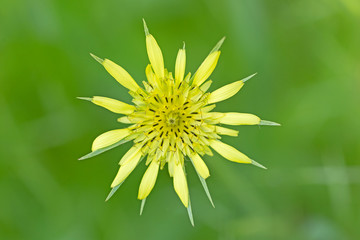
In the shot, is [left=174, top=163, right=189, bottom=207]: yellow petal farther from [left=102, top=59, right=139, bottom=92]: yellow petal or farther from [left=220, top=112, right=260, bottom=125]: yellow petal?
[left=102, top=59, right=139, bottom=92]: yellow petal

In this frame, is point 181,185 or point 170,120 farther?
point 170,120

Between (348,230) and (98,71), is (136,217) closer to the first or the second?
(98,71)

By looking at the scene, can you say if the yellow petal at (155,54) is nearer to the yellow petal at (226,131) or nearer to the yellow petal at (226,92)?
the yellow petal at (226,92)

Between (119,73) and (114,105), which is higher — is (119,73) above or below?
above

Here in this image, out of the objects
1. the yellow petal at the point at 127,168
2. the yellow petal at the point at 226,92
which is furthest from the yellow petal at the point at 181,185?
the yellow petal at the point at 226,92

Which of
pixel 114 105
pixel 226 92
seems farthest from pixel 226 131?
pixel 114 105

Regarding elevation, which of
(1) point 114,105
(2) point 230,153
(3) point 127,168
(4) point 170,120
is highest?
(1) point 114,105

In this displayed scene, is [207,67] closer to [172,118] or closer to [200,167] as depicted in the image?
[172,118]
